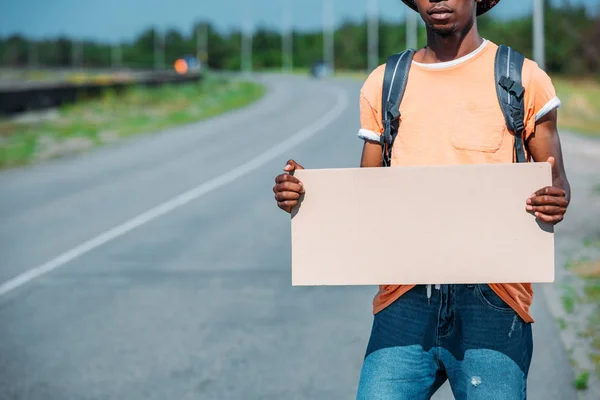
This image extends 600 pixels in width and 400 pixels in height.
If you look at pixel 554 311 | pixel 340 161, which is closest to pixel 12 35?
pixel 340 161

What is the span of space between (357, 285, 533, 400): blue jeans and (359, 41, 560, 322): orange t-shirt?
0.06m

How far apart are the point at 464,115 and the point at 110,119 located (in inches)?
1284

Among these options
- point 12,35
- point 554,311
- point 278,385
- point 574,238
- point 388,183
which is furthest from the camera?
point 12,35

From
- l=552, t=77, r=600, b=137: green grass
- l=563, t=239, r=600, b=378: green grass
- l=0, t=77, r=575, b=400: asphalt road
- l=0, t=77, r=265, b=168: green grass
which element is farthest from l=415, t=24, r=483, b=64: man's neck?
l=552, t=77, r=600, b=137: green grass

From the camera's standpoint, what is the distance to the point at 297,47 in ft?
519

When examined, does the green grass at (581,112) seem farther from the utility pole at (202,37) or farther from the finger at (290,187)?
the utility pole at (202,37)

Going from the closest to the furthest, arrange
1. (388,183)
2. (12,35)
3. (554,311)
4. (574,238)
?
(388,183)
(554,311)
(574,238)
(12,35)

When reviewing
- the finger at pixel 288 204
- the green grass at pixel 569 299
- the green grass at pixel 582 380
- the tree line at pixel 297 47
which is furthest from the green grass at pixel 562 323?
the tree line at pixel 297 47

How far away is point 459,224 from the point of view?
3180 mm

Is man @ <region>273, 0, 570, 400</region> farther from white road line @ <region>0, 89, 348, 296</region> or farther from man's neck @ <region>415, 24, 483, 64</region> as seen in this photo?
white road line @ <region>0, 89, 348, 296</region>

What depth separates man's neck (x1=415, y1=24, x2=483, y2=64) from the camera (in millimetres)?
3289

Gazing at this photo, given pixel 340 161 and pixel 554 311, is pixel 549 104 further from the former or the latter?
pixel 340 161

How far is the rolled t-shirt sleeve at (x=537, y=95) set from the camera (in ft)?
10.6

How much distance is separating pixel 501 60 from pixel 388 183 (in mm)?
490
